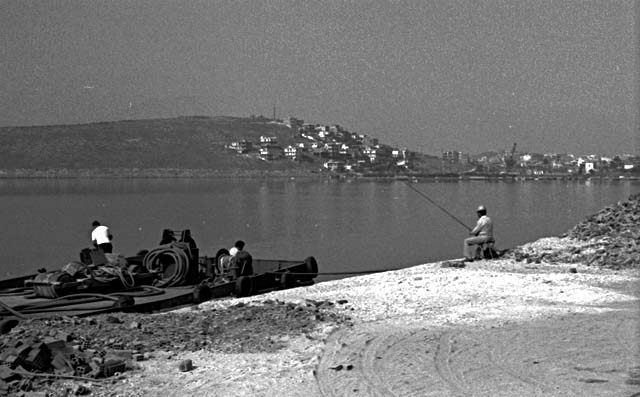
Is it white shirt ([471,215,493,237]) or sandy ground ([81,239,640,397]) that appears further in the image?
white shirt ([471,215,493,237])

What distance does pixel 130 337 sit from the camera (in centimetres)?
1012

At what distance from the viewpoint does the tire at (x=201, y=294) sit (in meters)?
15.5

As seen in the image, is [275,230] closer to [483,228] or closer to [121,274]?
[483,228]

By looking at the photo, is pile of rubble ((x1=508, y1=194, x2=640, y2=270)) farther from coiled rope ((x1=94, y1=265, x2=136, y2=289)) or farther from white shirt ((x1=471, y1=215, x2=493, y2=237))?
coiled rope ((x1=94, y1=265, x2=136, y2=289))

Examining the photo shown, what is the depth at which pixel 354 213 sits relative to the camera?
75.6 metres

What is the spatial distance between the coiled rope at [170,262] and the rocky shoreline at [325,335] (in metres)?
1.59

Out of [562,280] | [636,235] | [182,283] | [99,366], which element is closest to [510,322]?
[562,280]

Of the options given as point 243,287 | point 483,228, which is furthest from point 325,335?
point 483,228

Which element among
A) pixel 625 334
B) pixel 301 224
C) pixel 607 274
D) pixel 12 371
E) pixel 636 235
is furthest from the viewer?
pixel 301 224

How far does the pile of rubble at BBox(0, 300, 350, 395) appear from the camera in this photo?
27.4ft

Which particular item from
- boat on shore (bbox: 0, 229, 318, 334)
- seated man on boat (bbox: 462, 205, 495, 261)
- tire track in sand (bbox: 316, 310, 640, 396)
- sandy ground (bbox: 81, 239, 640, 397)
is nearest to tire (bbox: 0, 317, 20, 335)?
boat on shore (bbox: 0, 229, 318, 334)

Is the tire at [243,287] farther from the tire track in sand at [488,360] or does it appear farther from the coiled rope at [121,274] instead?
the tire track in sand at [488,360]

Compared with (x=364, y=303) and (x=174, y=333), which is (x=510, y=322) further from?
(x=174, y=333)

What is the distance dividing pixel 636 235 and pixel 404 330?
1286 centimetres
